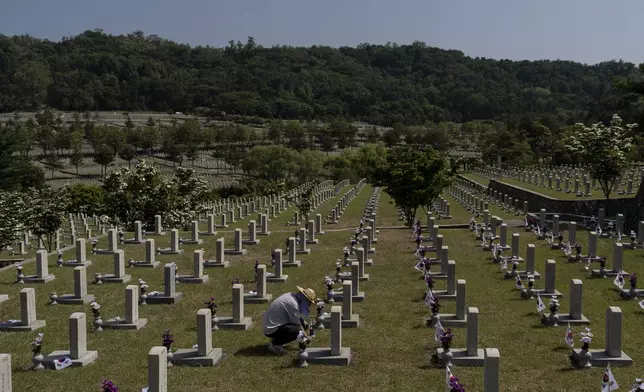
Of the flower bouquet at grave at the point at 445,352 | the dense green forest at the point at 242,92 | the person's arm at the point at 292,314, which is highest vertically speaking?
the dense green forest at the point at 242,92

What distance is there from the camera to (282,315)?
10695mm

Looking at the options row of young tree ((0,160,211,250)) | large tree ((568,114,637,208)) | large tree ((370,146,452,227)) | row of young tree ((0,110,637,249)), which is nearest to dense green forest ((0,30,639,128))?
large tree ((568,114,637,208))

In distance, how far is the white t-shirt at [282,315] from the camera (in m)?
10.6

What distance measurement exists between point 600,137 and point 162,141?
8762 centimetres

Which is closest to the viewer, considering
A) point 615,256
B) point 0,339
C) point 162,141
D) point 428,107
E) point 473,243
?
point 0,339

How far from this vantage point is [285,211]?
130 feet

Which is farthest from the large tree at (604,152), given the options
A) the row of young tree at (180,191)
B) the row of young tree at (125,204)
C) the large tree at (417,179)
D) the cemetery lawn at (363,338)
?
the row of young tree at (125,204)

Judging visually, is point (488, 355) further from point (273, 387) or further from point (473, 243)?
point (473, 243)

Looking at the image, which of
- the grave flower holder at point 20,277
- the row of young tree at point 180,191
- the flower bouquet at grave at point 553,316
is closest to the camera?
the flower bouquet at grave at point 553,316

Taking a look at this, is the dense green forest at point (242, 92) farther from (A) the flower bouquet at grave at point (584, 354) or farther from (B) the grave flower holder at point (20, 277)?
(A) the flower bouquet at grave at point (584, 354)

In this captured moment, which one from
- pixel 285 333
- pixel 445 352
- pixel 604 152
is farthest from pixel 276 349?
pixel 604 152

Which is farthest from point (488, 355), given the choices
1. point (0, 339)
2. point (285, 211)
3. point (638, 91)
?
point (285, 211)

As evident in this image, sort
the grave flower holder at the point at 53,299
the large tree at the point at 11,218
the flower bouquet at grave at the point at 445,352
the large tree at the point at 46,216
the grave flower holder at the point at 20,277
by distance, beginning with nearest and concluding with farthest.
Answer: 1. the flower bouquet at grave at the point at 445,352
2. the grave flower holder at the point at 53,299
3. the grave flower holder at the point at 20,277
4. the large tree at the point at 11,218
5. the large tree at the point at 46,216

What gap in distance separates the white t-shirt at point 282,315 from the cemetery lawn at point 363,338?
509 millimetres
